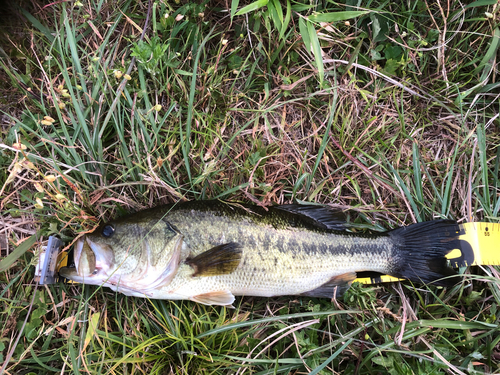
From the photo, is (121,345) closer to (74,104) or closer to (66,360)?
(66,360)

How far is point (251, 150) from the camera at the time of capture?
10.4 ft

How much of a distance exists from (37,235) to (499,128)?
15.5ft

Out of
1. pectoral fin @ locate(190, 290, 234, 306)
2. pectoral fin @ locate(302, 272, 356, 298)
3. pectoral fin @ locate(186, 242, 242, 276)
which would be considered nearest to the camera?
pectoral fin @ locate(186, 242, 242, 276)

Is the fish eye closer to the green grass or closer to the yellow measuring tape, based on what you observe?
the green grass

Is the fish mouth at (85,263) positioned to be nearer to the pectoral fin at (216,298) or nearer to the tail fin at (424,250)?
the pectoral fin at (216,298)

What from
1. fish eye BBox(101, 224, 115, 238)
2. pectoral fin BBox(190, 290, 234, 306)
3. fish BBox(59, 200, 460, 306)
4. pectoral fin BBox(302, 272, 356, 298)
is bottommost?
pectoral fin BBox(302, 272, 356, 298)

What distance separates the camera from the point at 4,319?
2857mm

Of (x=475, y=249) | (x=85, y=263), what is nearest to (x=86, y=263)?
(x=85, y=263)

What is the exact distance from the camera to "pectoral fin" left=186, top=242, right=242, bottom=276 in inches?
103

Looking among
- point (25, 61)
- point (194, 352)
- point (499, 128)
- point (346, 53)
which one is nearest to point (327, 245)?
point (194, 352)

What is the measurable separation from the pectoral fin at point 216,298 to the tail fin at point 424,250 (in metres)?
1.54

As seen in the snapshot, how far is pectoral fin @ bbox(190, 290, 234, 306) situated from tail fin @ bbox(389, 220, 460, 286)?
5.07ft

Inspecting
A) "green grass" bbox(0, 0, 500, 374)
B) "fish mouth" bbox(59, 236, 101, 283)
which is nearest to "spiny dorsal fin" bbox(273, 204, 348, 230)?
"green grass" bbox(0, 0, 500, 374)

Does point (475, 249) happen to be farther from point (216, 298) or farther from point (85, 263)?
point (85, 263)
